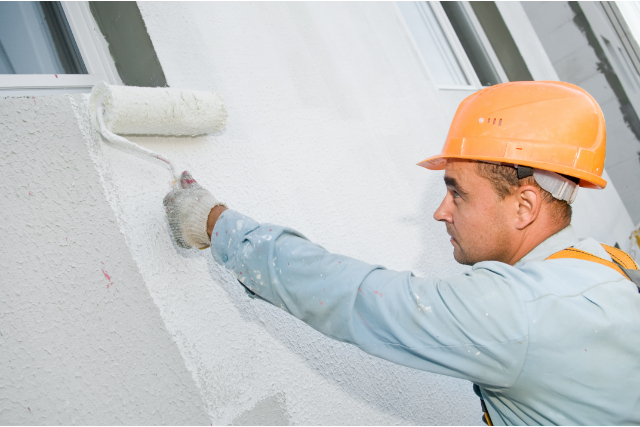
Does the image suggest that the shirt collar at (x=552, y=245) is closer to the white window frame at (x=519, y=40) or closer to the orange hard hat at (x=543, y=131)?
the orange hard hat at (x=543, y=131)

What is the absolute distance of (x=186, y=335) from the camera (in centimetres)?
100

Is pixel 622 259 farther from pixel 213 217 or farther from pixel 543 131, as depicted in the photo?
pixel 213 217

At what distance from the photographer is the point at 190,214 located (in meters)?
0.98

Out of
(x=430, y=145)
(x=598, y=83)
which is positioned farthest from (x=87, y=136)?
(x=598, y=83)

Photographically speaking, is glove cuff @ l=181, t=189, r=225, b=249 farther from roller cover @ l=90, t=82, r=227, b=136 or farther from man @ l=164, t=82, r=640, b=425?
roller cover @ l=90, t=82, r=227, b=136

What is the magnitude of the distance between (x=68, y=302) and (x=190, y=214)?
0.32 meters

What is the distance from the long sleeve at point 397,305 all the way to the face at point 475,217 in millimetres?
219

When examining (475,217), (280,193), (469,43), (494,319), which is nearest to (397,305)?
(494,319)

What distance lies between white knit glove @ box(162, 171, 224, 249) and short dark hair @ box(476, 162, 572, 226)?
27.8 inches

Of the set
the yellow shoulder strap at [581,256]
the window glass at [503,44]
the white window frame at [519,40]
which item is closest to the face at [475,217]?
the yellow shoulder strap at [581,256]

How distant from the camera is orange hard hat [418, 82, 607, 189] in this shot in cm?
100

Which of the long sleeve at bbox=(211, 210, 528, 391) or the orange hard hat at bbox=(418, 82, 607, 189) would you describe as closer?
the long sleeve at bbox=(211, 210, 528, 391)

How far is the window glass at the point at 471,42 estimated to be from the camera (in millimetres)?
3225

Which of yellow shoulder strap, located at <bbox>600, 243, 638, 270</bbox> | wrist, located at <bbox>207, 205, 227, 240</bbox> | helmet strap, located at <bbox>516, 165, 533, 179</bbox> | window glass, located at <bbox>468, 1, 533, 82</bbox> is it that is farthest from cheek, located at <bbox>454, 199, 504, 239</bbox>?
window glass, located at <bbox>468, 1, 533, 82</bbox>
